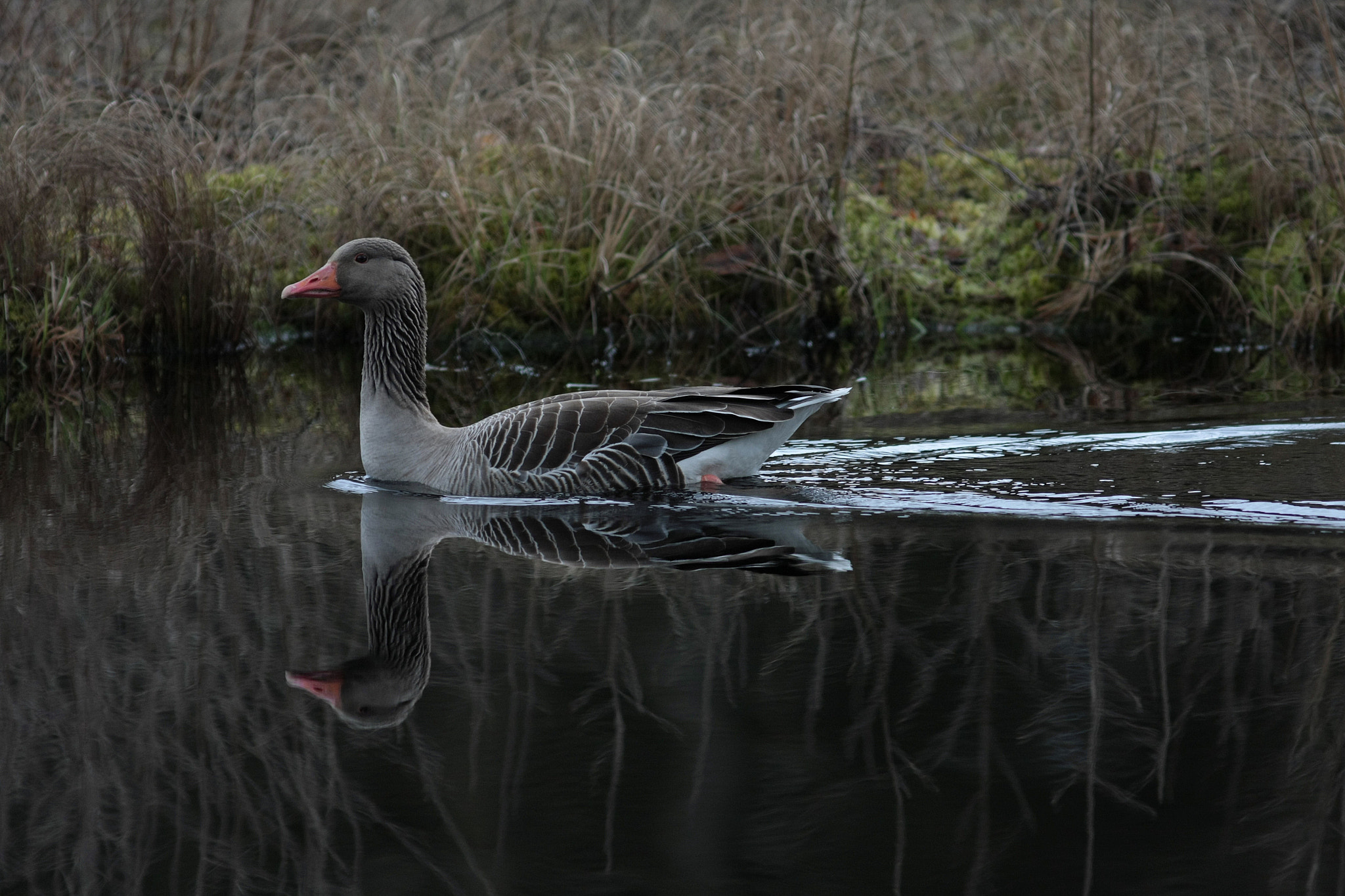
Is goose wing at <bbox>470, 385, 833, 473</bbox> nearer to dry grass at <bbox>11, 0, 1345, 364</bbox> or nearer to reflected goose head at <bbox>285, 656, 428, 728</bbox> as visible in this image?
reflected goose head at <bbox>285, 656, 428, 728</bbox>

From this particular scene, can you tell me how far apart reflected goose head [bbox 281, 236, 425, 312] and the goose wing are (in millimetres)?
1087

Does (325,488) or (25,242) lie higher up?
(25,242)

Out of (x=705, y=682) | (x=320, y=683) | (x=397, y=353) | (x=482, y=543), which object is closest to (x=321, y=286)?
(x=397, y=353)

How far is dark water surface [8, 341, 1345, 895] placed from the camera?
3359 mm

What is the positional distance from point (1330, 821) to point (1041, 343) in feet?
32.5

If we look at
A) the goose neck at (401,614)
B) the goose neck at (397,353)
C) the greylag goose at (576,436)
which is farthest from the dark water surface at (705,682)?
the goose neck at (397,353)

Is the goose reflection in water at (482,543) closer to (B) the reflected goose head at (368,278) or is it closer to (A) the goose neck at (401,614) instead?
(A) the goose neck at (401,614)

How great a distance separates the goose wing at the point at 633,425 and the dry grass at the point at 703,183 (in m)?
5.28

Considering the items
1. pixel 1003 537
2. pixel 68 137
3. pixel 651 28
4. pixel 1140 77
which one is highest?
pixel 651 28

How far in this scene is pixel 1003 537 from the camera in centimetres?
607

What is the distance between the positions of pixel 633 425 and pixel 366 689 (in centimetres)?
303

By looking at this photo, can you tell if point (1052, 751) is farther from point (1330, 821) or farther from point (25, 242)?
point (25, 242)

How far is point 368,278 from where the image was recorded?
7.77 m

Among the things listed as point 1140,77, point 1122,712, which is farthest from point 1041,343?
point 1122,712
